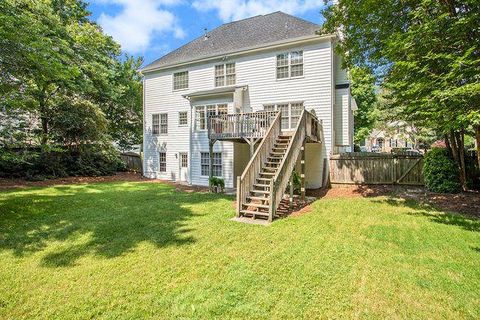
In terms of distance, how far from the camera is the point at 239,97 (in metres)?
15.1

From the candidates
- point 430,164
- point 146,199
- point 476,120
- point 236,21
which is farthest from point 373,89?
point 146,199

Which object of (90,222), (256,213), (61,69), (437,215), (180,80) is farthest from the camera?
(180,80)

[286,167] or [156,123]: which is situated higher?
[156,123]

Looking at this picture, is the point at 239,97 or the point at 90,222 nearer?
the point at 90,222

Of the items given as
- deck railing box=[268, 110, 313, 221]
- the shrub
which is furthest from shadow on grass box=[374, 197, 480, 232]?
deck railing box=[268, 110, 313, 221]

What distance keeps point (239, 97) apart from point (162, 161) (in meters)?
7.83

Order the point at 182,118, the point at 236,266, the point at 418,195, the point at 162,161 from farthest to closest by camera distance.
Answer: the point at 162,161
the point at 182,118
the point at 418,195
the point at 236,266

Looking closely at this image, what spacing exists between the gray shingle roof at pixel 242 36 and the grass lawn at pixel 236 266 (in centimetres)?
1079

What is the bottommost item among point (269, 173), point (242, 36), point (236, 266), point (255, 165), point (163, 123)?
point (236, 266)

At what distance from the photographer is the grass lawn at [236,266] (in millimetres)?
3654

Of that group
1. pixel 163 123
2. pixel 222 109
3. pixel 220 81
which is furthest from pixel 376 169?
pixel 163 123

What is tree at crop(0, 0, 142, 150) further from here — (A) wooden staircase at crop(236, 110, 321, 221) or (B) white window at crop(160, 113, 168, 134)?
(A) wooden staircase at crop(236, 110, 321, 221)

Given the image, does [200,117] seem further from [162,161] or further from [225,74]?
[162,161]

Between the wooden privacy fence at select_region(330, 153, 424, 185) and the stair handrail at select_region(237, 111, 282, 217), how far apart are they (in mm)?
5133
